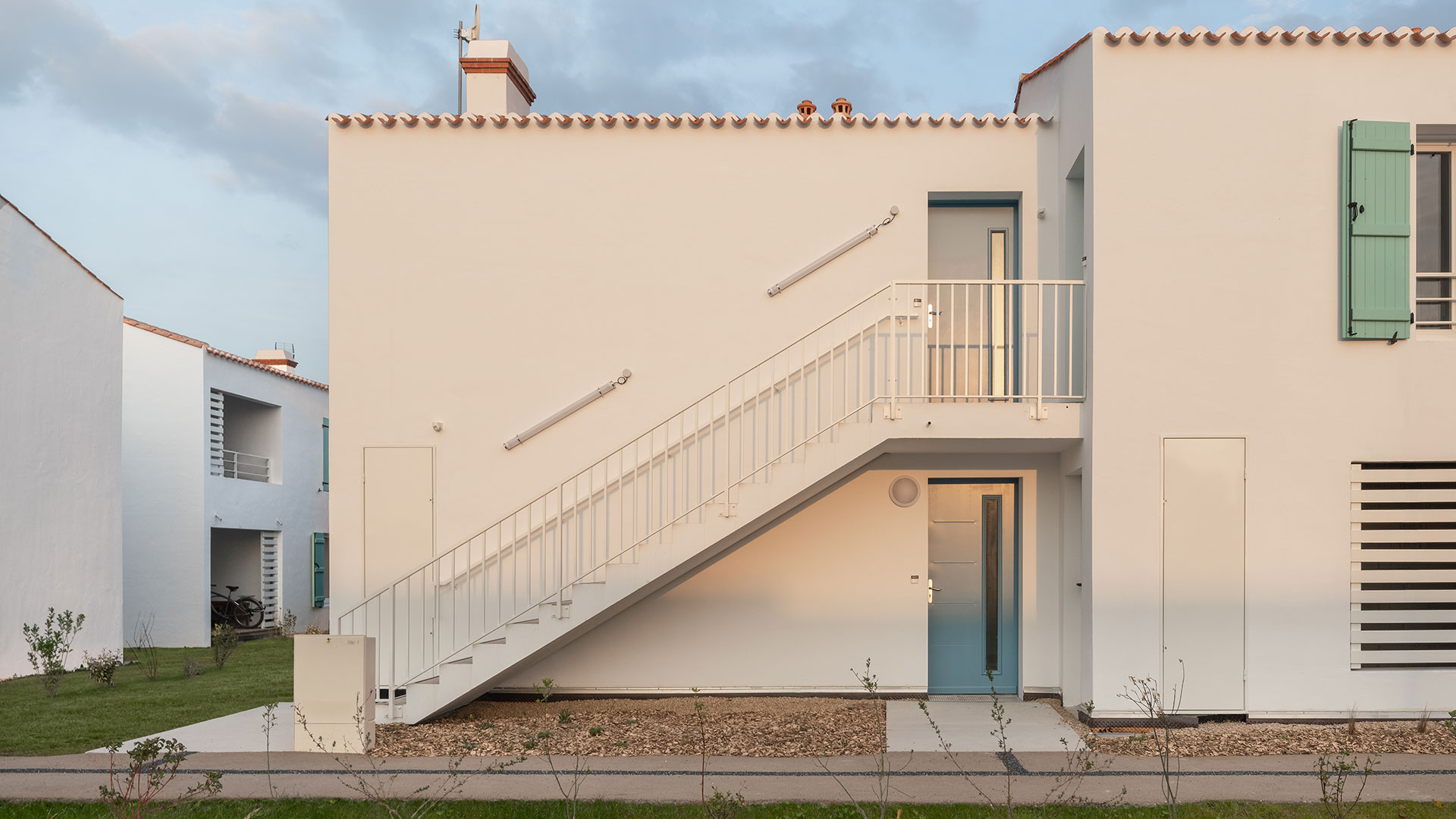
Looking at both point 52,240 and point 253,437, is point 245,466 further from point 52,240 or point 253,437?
point 52,240

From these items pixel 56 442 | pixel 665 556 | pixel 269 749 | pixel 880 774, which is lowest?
pixel 269 749

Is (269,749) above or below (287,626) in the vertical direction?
above

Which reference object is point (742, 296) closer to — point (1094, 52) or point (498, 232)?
point (498, 232)

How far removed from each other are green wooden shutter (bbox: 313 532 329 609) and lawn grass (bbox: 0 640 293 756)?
6.80m

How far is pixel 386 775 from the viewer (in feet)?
20.6

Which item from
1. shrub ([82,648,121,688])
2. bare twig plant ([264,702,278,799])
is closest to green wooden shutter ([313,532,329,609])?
shrub ([82,648,121,688])

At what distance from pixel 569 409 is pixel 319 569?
14.0 m

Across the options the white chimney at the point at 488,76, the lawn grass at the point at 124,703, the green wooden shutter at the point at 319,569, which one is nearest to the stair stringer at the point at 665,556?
the lawn grass at the point at 124,703

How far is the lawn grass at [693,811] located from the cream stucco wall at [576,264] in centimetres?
357

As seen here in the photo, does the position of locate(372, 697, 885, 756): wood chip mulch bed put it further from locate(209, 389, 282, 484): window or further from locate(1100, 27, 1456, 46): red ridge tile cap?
locate(209, 389, 282, 484): window

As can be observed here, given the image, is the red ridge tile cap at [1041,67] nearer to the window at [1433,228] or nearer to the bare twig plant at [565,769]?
the window at [1433,228]

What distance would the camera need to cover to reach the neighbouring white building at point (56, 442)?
469 inches

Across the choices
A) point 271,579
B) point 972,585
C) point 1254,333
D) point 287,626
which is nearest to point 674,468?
point 972,585

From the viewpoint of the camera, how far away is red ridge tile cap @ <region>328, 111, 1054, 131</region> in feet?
29.2
